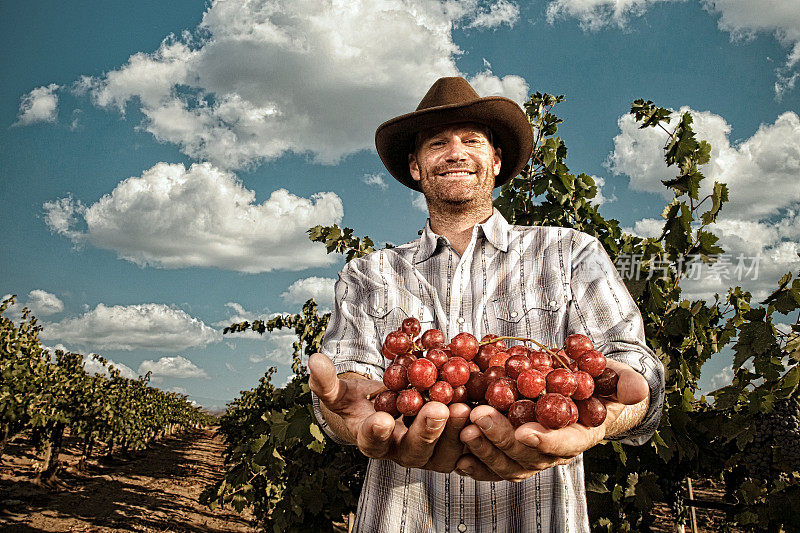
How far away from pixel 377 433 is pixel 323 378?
0.26 meters

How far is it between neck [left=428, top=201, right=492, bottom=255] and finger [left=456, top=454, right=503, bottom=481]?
122cm

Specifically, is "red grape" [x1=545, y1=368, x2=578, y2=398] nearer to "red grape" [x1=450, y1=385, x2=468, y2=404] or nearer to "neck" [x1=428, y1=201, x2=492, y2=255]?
"red grape" [x1=450, y1=385, x2=468, y2=404]

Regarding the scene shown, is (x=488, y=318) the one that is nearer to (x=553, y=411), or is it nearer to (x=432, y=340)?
(x=432, y=340)

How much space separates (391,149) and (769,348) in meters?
2.80

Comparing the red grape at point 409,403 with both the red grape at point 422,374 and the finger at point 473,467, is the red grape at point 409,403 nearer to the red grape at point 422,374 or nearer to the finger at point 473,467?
the red grape at point 422,374

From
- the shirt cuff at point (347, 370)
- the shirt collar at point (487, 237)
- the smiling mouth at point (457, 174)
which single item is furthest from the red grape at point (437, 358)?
the smiling mouth at point (457, 174)

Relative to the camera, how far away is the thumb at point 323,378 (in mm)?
1782

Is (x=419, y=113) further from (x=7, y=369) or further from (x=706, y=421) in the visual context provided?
(x=7, y=369)

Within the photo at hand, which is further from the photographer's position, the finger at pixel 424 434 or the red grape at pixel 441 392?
the red grape at pixel 441 392

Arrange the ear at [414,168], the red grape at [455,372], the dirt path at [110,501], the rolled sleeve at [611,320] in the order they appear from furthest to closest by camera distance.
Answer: the dirt path at [110,501], the ear at [414,168], the rolled sleeve at [611,320], the red grape at [455,372]

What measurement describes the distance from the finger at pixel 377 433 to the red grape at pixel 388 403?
0.08m

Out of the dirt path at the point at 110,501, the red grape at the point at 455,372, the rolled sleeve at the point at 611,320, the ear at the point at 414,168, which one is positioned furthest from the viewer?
the dirt path at the point at 110,501

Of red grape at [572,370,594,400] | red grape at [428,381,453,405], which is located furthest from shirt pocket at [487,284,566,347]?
red grape at [428,381,453,405]

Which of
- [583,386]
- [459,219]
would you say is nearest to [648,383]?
[583,386]
